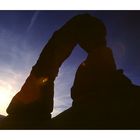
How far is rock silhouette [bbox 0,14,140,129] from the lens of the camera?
8.37 feet

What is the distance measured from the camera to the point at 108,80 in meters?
2.60

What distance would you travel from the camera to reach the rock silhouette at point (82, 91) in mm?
2551
